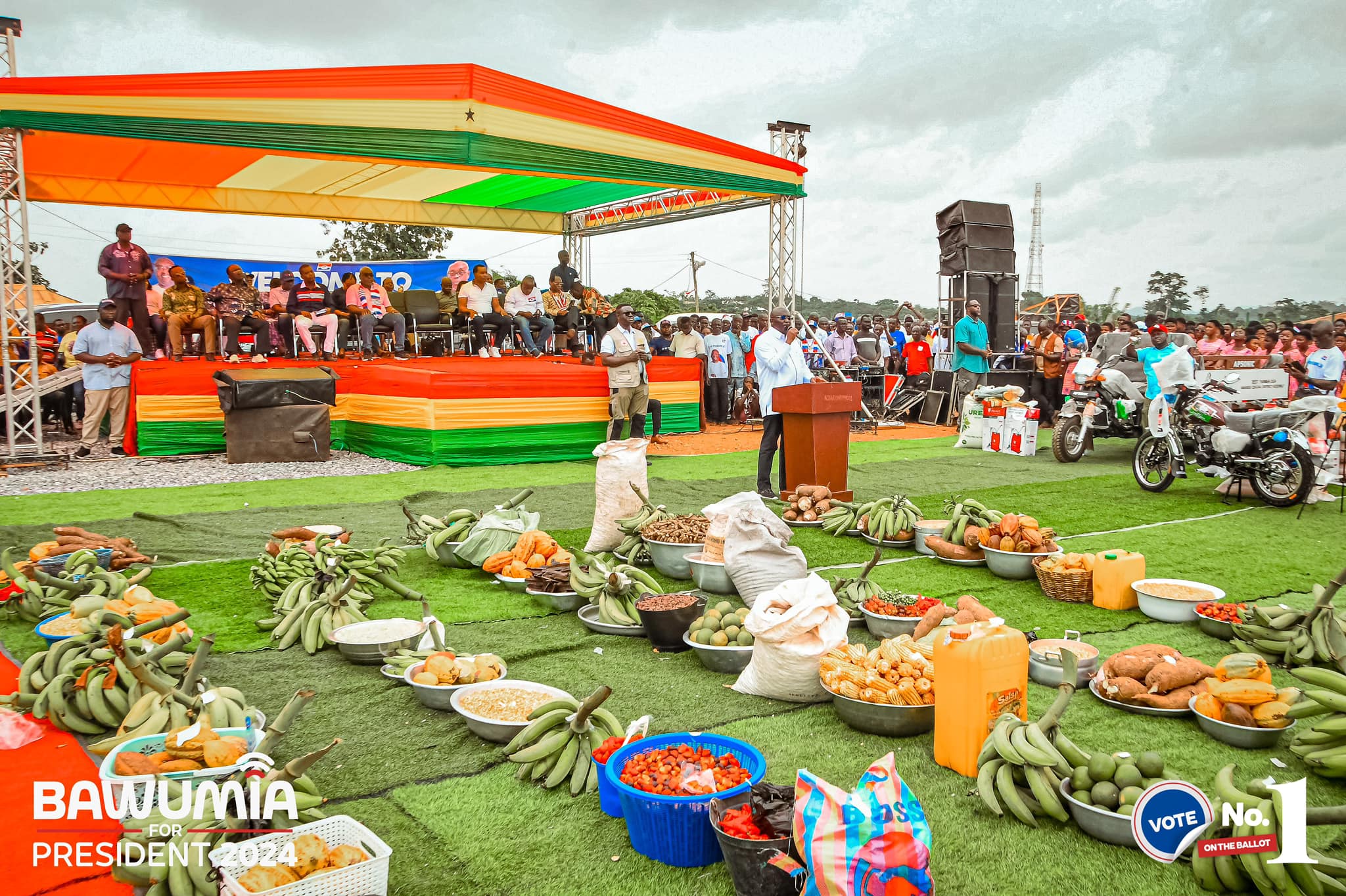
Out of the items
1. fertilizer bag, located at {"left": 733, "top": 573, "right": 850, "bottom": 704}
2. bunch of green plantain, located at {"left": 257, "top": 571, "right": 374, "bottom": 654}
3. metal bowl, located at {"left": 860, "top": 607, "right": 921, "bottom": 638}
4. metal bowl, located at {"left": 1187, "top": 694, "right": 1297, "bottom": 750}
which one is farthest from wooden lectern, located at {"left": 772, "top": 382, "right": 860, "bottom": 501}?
metal bowl, located at {"left": 1187, "top": 694, "right": 1297, "bottom": 750}

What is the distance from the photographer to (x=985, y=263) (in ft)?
53.9

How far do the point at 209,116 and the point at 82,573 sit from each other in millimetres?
6262

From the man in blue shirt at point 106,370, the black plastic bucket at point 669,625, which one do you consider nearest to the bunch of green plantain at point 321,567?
the black plastic bucket at point 669,625

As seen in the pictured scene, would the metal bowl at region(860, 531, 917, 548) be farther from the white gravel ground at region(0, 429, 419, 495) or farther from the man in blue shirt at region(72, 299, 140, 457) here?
the man in blue shirt at region(72, 299, 140, 457)

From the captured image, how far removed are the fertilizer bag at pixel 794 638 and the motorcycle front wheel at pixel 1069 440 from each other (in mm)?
8873

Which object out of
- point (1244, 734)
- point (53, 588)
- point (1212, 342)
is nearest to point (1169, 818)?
point (1244, 734)

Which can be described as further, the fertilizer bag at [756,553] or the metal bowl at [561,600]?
the metal bowl at [561,600]

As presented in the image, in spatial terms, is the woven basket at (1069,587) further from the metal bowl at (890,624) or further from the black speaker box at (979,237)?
the black speaker box at (979,237)

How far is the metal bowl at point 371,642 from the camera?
427cm

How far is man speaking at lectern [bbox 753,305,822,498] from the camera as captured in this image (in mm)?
8242

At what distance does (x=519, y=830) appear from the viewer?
9.12 feet

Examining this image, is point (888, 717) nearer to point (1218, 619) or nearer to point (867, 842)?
point (867, 842)

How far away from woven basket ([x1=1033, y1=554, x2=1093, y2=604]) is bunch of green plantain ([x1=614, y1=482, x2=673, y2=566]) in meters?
2.47

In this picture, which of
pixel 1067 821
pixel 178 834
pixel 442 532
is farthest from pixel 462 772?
pixel 442 532
